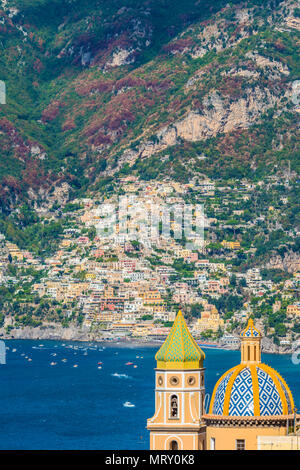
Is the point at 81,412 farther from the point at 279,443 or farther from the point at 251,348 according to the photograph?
the point at 279,443

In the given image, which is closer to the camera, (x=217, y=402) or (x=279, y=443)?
→ (x=279, y=443)

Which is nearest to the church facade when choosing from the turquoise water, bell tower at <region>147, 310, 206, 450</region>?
bell tower at <region>147, 310, 206, 450</region>

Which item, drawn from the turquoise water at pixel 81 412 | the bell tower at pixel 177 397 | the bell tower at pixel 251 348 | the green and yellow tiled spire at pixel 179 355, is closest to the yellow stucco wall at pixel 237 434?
the bell tower at pixel 177 397

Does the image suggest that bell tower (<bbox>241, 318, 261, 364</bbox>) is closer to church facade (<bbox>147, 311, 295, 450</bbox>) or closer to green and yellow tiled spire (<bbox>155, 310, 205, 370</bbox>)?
church facade (<bbox>147, 311, 295, 450</bbox>)

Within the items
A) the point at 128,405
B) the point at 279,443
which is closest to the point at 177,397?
the point at 279,443

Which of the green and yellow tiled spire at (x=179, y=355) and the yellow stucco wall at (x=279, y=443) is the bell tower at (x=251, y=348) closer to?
the green and yellow tiled spire at (x=179, y=355)
